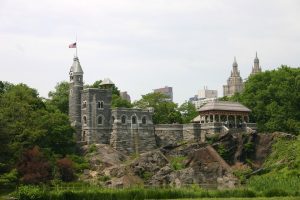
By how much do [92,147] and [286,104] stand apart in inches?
1104

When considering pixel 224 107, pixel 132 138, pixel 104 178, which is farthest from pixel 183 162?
pixel 224 107

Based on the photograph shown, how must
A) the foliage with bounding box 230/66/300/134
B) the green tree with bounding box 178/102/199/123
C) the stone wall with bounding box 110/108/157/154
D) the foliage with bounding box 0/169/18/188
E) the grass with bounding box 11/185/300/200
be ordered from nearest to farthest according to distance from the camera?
the grass with bounding box 11/185/300/200
the foliage with bounding box 0/169/18/188
the stone wall with bounding box 110/108/157/154
the foliage with bounding box 230/66/300/134
the green tree with bounding box 178/102/199/123

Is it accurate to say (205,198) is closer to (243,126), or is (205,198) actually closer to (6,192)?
(6,192)

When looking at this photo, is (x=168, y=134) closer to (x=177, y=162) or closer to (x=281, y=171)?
(x=177, y=162)

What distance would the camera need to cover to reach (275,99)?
8231cm

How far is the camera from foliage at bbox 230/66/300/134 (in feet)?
259

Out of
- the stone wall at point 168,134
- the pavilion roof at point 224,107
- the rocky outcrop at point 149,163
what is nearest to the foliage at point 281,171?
the pavilion roof at point 224,107

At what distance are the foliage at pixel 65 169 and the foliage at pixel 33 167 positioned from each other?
226cm

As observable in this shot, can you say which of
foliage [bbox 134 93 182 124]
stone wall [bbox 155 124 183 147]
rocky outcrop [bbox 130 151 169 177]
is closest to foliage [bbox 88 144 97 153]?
rocky outcrop [bbox 130 151 169 177]

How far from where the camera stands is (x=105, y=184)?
61.5 m

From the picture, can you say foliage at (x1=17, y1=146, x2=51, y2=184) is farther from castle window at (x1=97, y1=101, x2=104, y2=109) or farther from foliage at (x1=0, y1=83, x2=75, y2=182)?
castle window at (x1=97, y1=101, x2=104, y2=109)

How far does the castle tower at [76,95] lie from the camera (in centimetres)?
7346

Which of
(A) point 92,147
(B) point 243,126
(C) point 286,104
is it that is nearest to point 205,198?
(A) point 92,147

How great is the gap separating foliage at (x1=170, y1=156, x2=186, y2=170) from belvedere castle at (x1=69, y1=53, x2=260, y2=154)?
4809 millimetres
